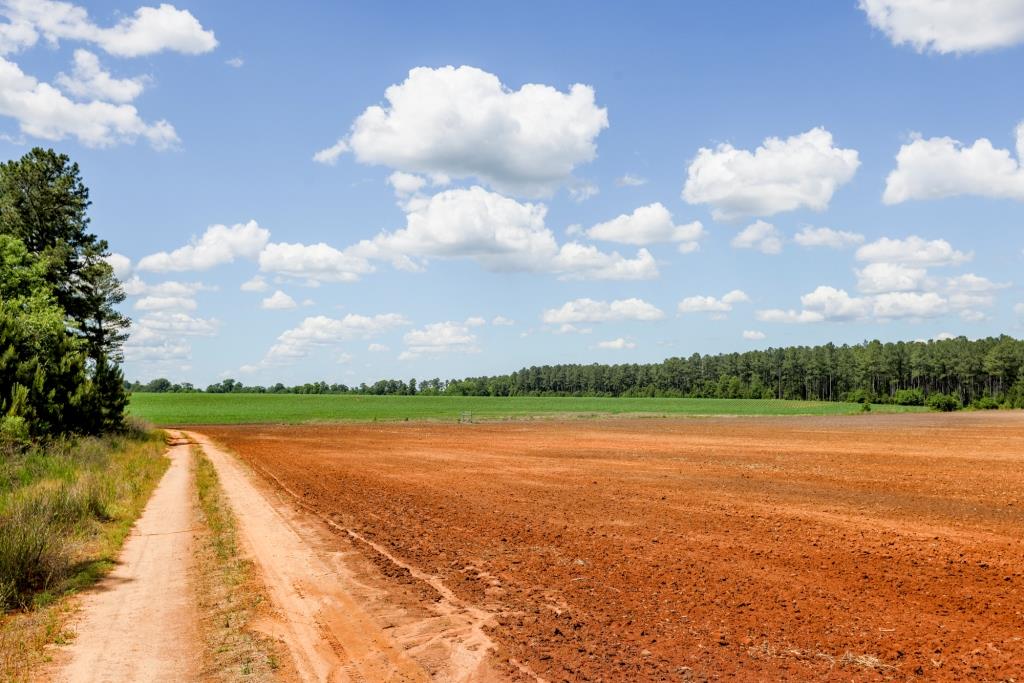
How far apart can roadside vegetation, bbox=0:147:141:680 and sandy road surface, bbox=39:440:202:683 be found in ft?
1.14

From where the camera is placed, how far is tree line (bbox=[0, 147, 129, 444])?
21.5 metres

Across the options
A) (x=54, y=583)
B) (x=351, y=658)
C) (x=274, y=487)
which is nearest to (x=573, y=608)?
(x=351, y=658)

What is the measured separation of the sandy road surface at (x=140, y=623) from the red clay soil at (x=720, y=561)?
138 inches

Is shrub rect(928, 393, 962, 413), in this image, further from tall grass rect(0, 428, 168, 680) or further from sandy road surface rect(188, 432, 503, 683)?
sandy road surface rect(188, 432, 503, 683)

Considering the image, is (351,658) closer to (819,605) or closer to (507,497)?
(819,605)

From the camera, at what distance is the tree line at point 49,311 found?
70.7 feet

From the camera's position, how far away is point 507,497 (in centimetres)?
1916

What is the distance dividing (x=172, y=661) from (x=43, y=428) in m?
19.8

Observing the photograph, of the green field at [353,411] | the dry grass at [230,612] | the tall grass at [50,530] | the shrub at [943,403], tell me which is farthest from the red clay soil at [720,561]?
the shrub at [943,403]

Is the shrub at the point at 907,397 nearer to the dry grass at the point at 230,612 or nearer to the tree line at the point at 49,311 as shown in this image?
the tree line at the point at 49,311

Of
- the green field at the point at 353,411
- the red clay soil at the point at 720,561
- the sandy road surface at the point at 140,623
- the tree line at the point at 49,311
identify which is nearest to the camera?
the sandy road surface at the point at 140,623

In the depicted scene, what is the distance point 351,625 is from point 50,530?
7.40m

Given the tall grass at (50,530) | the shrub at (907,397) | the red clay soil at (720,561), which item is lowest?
the shrub at (907,397)

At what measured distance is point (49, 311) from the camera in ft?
92.0
